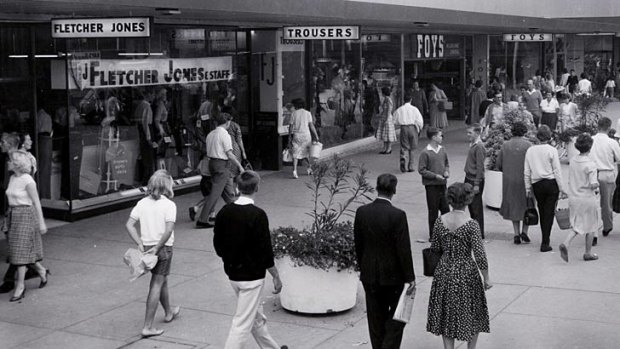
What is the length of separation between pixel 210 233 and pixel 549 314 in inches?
234

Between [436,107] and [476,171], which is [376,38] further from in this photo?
[476,171]

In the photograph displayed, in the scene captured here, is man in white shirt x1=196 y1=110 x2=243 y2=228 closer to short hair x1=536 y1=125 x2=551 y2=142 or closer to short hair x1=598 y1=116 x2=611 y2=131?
short hair x1=536 y1=125 x2=551 y2=142

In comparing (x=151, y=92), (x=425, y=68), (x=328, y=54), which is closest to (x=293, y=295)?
(x=151, y=92)

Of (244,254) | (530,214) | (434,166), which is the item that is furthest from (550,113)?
(244,254)

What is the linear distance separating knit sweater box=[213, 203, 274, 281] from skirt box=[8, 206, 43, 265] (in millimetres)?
3619

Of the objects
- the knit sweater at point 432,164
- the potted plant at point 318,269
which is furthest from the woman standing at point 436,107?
the potted plant at point 318,269

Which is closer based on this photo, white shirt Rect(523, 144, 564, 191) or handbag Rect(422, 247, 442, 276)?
handbag Rect(422, 247, 442, 276)

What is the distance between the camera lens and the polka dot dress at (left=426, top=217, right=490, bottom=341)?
25.2 ft

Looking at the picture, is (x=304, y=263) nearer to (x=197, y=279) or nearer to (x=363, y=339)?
(x=363, y=339)

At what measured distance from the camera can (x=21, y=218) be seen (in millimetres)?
10289

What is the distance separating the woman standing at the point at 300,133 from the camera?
19156 millimetres

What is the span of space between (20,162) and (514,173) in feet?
20.6

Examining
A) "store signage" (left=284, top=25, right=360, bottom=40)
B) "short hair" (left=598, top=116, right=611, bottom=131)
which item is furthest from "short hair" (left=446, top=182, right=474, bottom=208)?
"store signage" (left=284, top=25, right=360, bottom=40)

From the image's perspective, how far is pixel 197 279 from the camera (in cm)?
1109
